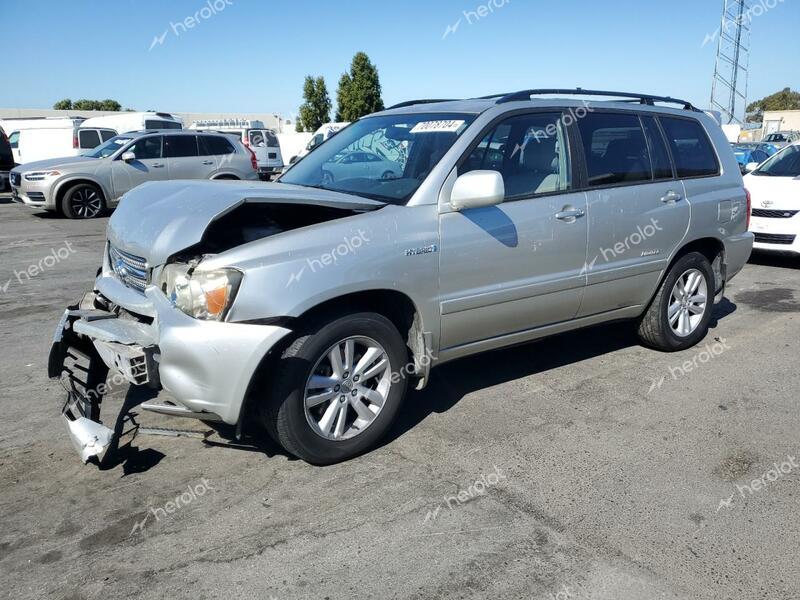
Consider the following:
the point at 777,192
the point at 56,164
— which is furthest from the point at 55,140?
the point at 777,192

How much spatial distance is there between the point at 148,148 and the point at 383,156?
11.7m

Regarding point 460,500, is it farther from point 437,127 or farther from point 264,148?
point 264,148

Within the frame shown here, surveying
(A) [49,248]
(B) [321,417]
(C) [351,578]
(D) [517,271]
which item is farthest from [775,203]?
(A) [49,248]

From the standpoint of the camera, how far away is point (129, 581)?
2.63 m

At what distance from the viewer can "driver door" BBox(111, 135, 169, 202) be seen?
1411cm

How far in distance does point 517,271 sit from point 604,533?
1671 mm

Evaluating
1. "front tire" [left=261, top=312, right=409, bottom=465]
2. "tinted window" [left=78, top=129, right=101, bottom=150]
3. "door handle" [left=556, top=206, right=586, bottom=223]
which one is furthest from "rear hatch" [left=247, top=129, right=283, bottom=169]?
"front tire" [left=261, top=312, right=409, bottom=465]

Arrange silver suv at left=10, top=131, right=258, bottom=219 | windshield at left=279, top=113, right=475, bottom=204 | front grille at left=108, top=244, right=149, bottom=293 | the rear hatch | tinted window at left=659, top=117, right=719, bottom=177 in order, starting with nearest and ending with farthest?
front grille at left=108, top=244, right=149, bottom=293 < windshield at left=279, top=113, right=475, bottom=204 < tinted window at left=659, top=117, right=719, bottom=177 < silver suv at left=10, top=131, right=258, bottom=219 < the rear hatch

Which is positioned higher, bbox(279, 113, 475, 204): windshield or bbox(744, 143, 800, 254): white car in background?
bbox(279, 113, 475, 204): windshield

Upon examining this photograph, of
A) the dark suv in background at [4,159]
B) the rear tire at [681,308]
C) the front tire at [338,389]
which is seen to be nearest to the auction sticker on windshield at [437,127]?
the front tire at [338,389]

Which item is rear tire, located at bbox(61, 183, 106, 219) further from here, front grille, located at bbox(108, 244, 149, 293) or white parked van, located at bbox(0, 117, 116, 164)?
front grille, located at bbox(108, 244, 149, 293)

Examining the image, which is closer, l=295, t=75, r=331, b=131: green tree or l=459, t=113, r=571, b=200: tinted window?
l=459, t=113, r=571, b=200: tinted window

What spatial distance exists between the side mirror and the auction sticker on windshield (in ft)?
1.73

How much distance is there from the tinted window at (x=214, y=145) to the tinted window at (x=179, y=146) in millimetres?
203
